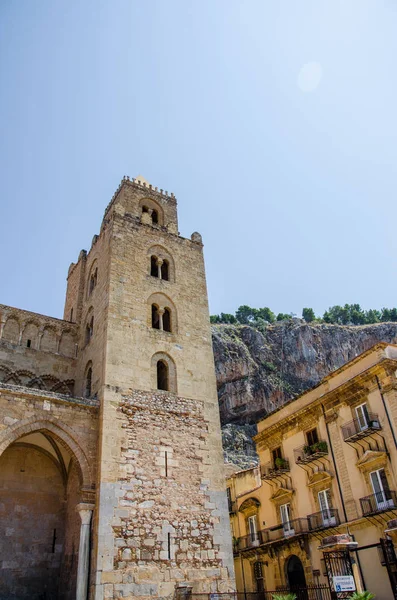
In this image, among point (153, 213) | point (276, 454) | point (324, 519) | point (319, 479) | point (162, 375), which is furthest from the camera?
point (276, 454)

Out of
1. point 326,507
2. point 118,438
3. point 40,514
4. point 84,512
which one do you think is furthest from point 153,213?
point 326,507

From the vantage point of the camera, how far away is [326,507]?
1978 cm


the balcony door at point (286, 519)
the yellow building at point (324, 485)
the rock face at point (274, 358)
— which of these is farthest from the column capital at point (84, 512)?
the rock face at point (274, 358)

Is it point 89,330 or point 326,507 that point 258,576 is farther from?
point 89,330

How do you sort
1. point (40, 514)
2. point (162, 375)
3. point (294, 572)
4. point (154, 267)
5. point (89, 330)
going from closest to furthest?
point (40, 514) → point (162, 375) → point (89, 330) → point (154, 267) → point (294, 572)

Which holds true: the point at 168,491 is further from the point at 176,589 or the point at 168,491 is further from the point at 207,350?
the point at 207,350

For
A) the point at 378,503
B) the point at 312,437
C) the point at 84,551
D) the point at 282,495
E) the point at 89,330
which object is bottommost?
the point at 84,551

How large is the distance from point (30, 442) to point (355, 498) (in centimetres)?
1216

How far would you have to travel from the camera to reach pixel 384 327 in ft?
196

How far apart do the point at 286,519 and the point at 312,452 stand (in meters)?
3.72

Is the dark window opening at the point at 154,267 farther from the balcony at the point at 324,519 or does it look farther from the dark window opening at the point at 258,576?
the dark window opening at the point at 258,576

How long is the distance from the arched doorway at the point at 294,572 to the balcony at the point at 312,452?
13.7 ft

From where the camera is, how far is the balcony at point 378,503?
16625 millimetres

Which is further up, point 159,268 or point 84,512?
point 159,268
